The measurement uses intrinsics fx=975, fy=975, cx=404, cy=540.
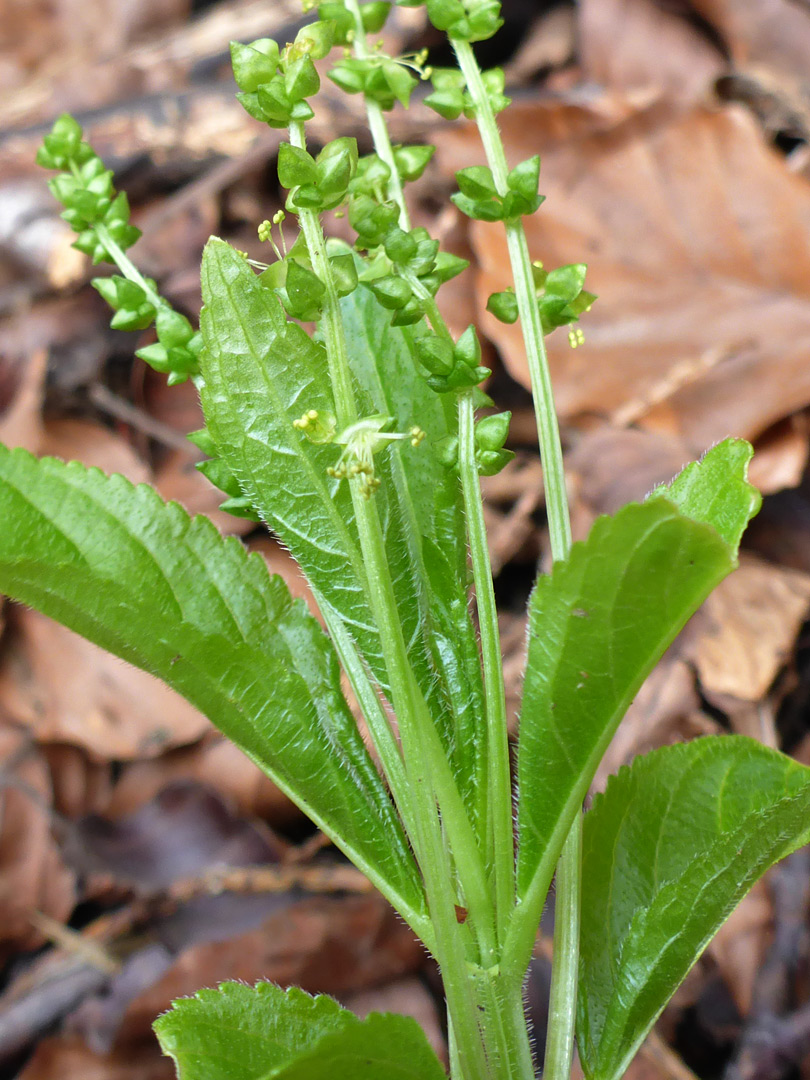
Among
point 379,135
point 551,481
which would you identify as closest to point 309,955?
point 551,481

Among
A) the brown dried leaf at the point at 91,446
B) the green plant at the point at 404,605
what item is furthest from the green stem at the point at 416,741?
the brown dried leaf at the point at 91,446

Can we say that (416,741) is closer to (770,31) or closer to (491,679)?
(491,679)

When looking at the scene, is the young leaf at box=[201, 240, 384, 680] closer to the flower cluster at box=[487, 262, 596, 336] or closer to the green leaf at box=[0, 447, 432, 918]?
the green leaf at box=[0, 447, 432, 918]

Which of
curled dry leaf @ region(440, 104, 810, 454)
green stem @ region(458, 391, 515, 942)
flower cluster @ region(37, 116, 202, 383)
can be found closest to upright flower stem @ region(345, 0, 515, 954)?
green stem @ region(458, 391, 515, 942)

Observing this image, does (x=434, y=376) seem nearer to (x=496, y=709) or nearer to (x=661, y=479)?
(x=496, y=709)

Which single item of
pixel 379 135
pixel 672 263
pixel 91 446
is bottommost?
pixel 91 446

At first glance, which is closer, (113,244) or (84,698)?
(113,244)

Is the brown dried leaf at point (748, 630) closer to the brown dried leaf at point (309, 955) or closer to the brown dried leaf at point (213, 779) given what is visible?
the brown dried leaf at point (309, 955)
